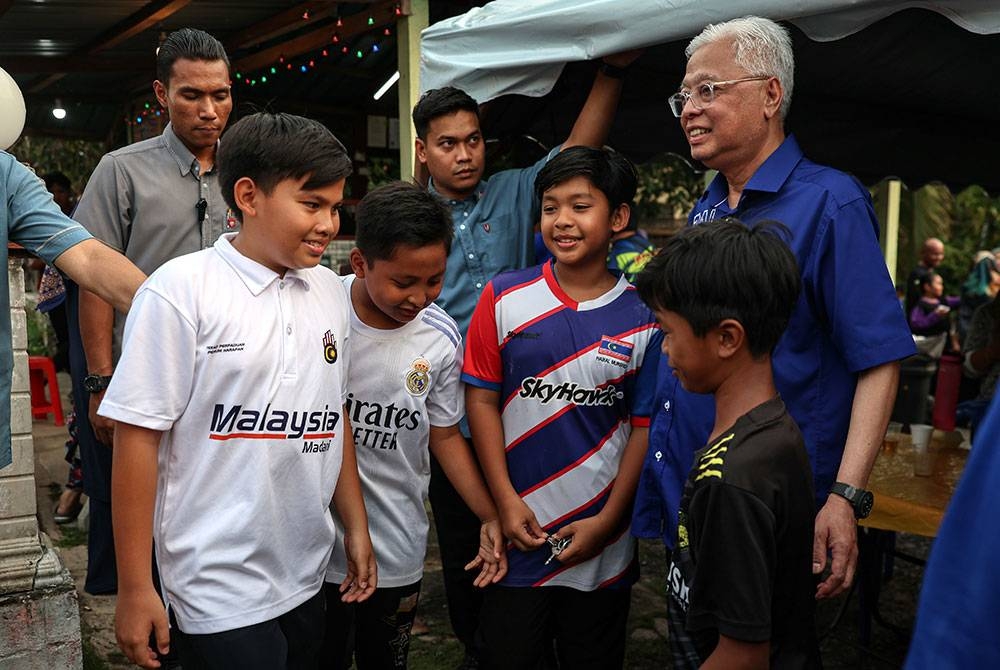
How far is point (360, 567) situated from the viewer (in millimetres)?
2162

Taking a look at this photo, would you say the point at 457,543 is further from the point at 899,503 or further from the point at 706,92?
the point at 706,92

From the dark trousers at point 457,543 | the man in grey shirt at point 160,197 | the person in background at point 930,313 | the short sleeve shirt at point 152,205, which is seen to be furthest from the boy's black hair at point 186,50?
the person in background at point 930,313

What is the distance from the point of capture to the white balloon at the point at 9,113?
3180 mm

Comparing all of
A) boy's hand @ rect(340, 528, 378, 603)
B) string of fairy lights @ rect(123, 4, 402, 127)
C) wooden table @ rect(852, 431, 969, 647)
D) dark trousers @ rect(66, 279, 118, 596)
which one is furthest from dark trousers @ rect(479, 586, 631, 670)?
string of fairy lights @ rect(123, 4, 402, 127)

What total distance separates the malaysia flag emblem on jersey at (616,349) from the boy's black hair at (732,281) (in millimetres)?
746

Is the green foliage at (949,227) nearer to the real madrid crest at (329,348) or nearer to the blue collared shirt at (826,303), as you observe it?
the blue collared shirt at (826,303)

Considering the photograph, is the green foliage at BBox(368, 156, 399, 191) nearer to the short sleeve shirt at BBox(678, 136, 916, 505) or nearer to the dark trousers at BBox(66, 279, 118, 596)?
the dark trousers at BBox(66, 279, 118, 596)

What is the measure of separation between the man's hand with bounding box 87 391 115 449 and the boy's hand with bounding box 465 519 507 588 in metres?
1.21

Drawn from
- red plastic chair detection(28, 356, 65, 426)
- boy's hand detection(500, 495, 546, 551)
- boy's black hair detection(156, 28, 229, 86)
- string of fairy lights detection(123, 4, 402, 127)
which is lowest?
red plastic chair detection(28, 356, 65, 426)

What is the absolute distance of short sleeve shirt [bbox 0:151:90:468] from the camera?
2217mm

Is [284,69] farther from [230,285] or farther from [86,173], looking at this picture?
[86,173]

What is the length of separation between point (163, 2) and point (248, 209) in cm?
558

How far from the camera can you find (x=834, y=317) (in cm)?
205

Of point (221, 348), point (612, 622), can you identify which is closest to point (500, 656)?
point (612, 622)
